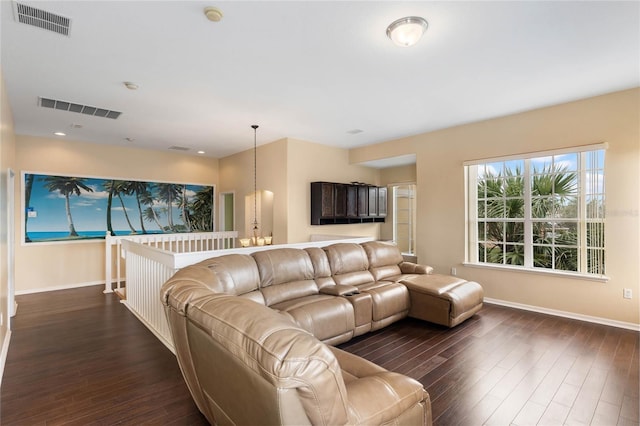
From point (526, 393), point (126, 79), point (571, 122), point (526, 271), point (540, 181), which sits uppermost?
point (126, 79)

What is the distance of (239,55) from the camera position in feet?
9.66

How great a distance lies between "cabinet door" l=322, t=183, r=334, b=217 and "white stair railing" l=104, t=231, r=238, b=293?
2225 millimetres

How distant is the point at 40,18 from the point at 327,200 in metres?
4.72

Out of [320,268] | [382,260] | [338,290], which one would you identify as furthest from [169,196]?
[338,290]

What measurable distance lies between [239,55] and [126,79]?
4.81ft

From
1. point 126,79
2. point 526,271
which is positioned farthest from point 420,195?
point 126,79

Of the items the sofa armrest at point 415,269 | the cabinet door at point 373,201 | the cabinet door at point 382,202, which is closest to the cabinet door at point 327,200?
the cabinet door at point 373,201

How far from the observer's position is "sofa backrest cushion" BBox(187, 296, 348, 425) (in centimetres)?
100

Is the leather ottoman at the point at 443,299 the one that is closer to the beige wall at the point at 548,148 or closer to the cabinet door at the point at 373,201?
the beige wall at the point at 548,148

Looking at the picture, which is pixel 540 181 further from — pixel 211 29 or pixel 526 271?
pixel 211 29

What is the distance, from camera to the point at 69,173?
19.9ft

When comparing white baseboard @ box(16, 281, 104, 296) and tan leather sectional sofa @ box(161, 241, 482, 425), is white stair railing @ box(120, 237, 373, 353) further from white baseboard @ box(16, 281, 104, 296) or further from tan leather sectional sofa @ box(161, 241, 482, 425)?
white baseboard @ box(16, 281, 104, 296)

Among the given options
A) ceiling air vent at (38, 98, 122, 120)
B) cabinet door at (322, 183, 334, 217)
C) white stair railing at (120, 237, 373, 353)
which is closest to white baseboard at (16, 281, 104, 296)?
white stair railing at (120, 237, 373, 353)

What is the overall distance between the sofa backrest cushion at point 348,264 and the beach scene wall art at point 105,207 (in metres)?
4.71
